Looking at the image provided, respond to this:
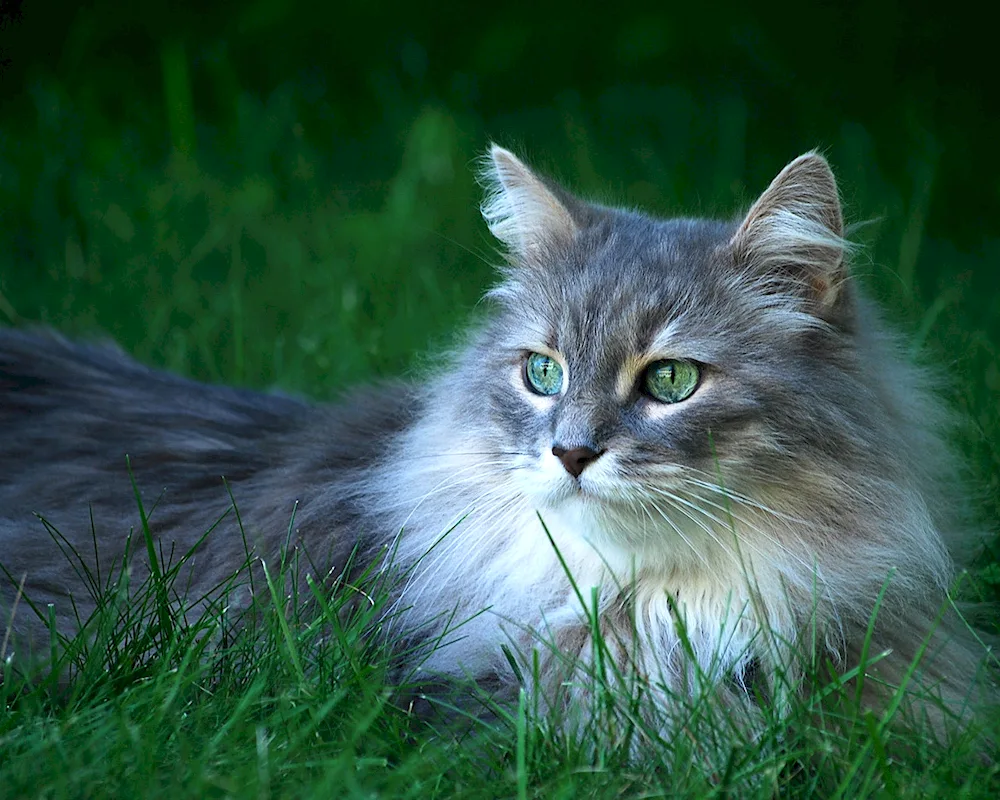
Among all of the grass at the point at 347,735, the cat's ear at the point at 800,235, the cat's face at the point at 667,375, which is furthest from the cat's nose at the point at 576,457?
the cat's ear at the point at 800,235

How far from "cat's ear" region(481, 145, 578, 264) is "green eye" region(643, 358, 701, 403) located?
0.48 metres

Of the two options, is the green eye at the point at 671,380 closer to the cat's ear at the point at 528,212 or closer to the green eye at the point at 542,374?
the green eye at the point at 542,374

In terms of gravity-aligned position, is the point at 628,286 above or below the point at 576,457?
above

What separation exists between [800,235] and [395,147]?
4.55 m

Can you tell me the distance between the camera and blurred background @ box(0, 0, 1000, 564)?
518 centimetres

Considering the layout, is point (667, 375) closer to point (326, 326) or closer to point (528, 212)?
point (528, 212)

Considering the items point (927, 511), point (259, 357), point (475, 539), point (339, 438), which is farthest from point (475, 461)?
point (259, 357)

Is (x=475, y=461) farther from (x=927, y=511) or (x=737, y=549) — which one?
(x=927, y=511)

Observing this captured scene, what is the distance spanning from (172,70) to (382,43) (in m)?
1.35

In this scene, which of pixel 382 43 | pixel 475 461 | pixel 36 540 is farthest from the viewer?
pixel 382 43

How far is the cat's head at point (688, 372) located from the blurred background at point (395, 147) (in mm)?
1569

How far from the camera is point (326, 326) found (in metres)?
5.11

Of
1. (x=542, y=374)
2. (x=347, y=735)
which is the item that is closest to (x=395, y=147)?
(x=542, y=374)

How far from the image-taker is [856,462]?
8.24 ft
